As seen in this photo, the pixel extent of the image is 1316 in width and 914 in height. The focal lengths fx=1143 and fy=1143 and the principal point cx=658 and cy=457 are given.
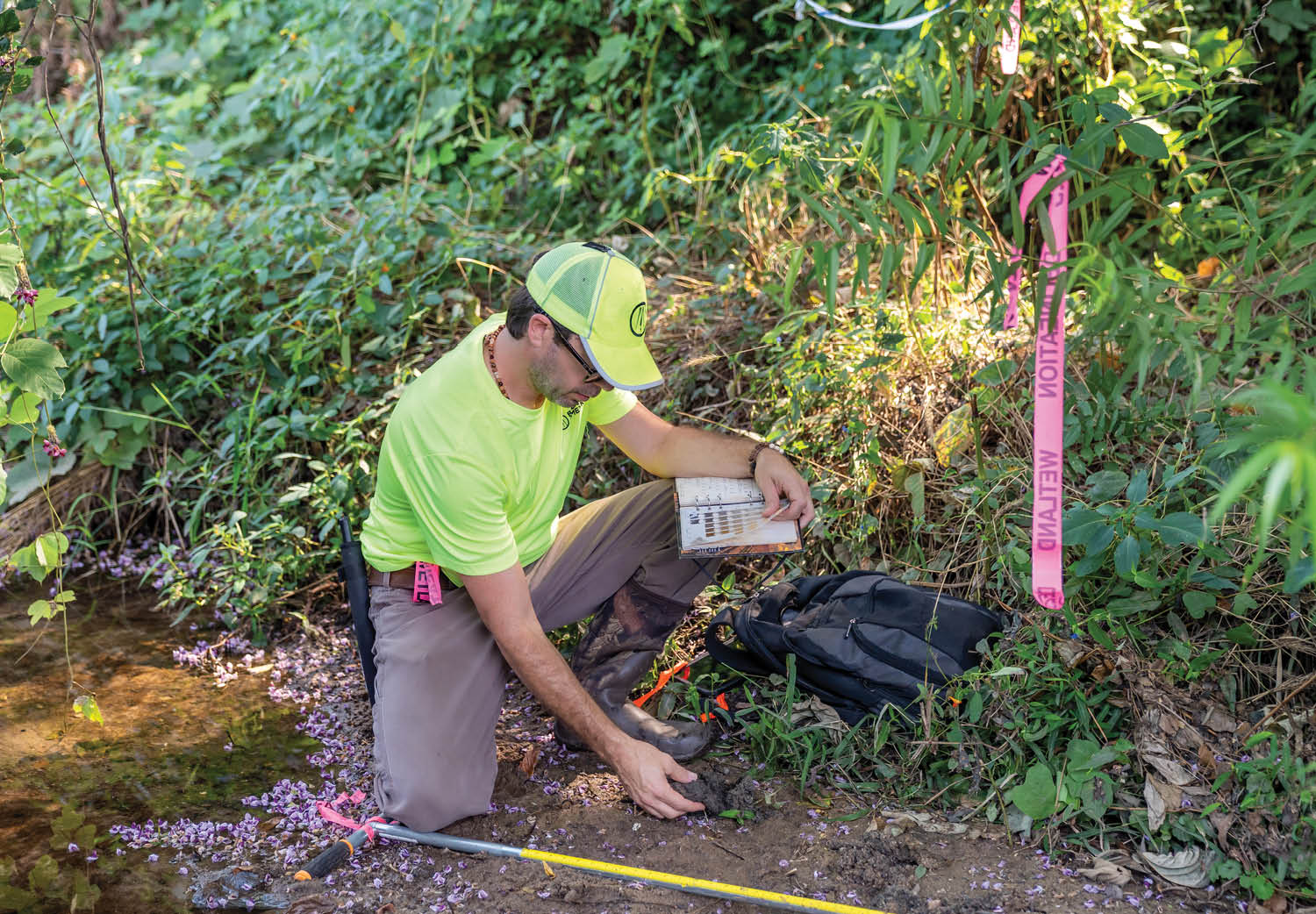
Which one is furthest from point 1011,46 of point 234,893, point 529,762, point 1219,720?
point 234,893

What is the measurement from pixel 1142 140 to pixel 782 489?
1.17 meters

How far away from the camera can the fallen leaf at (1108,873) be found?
2.28 metres

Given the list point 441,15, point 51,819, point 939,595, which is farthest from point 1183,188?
point 51,819

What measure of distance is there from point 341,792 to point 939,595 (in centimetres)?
156

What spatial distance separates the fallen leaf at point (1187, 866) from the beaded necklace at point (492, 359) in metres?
1.69

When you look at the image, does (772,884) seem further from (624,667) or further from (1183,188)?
(1183,188)

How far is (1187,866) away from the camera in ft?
7.45

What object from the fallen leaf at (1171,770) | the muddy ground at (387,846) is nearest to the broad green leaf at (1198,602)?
the fallen leaf at (1171,770)

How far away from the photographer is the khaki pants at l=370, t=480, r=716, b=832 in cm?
263

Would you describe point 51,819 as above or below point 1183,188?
below

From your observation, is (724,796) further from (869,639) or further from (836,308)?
(836,308)

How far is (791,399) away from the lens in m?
3.43

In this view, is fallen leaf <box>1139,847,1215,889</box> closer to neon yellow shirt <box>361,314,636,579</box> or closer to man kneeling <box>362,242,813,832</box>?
man kneeling <box>362,242,813,832</box>

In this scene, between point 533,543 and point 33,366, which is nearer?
point 33,366
